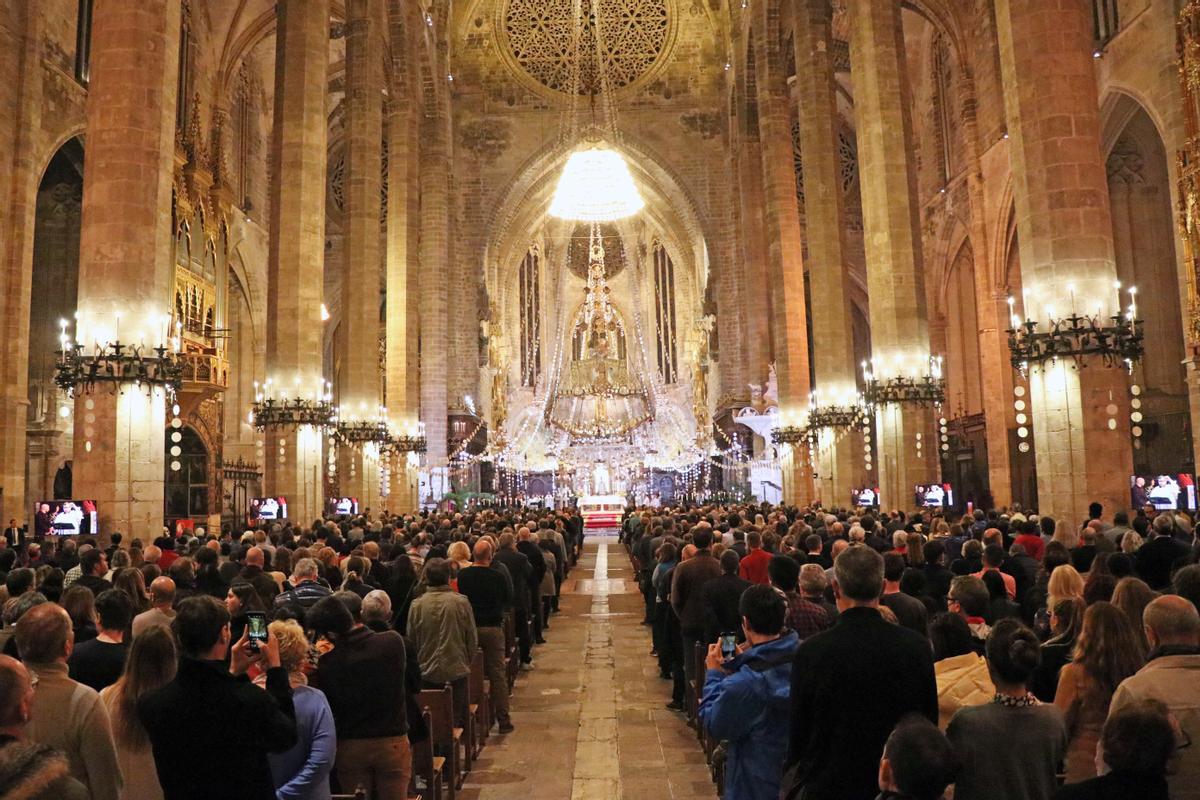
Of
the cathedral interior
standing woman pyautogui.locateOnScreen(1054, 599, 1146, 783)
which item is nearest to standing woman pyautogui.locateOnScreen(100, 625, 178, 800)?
standing woman pyautogui.locateOnScreen(1054, 599, 1146, 783)

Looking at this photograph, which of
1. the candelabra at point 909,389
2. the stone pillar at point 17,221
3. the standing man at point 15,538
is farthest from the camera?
the candelabra at point 909,389

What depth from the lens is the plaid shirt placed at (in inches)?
207

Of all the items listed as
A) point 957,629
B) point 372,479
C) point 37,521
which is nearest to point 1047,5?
point 957,629

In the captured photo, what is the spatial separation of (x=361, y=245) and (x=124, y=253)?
11.1m

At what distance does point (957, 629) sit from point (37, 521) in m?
11.6

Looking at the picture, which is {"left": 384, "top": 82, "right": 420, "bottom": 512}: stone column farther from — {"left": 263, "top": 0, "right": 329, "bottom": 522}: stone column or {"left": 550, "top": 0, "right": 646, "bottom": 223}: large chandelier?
{"left": 263, "top": 0, "right": 329, "bottom": 522}: stone column

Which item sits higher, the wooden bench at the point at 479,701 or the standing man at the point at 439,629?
the standing man at the point at 439,629

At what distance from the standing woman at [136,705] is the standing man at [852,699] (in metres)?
2.23

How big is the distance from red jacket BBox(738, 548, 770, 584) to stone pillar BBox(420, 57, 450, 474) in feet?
82.4

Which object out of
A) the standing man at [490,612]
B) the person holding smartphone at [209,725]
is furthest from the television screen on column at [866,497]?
the person holding smartphone at [209,725]

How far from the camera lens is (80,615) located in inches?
197

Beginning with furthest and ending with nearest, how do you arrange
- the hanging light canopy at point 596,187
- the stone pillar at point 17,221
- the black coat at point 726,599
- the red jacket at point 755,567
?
the hanging light canopy at point 596,187, the stone pillar at point 17,221, the red jacket at point 755,567, the black coat at point 726,599

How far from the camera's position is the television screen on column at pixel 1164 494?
12.8 meters

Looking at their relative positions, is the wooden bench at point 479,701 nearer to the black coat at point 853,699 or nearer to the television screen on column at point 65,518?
the black coat at point 853,699
